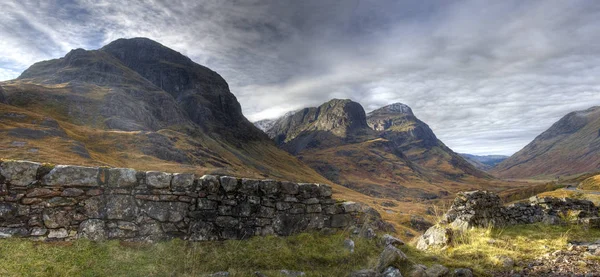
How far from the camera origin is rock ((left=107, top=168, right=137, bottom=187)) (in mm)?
6961

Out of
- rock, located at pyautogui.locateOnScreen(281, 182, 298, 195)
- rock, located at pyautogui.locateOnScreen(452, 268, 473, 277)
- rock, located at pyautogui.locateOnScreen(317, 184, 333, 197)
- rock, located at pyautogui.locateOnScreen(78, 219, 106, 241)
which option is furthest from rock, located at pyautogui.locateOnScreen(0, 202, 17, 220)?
rock, located at pyautogui.locateOnScreen(452, 268, 473, 277)

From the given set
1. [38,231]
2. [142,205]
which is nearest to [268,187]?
[142,205]

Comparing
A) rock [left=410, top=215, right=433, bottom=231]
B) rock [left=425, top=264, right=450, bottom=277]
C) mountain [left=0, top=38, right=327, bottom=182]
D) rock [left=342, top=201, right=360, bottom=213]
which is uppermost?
mountain [left=0, top=38, right=327, bottom=182]

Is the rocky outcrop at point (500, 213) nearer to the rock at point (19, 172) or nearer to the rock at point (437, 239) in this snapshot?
the rock at point (437, 239)

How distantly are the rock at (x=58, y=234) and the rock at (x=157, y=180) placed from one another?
1.83 meters

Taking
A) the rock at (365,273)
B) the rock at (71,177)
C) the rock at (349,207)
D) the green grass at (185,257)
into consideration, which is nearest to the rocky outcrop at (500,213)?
the rock at (349,207)

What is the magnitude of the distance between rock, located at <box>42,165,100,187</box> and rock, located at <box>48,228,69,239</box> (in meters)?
0.95

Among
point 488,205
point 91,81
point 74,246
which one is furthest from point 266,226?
point 91,81

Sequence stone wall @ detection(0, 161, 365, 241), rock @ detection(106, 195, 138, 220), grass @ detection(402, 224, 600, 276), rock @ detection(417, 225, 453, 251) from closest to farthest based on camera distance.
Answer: stone wall @ detection(0, 161, 365, 241)
rock @ detection(106, 195, 138, 220)
grass @ detection(402, 224, 600, 276)
rock @ detection(417, 225, 453, 251)

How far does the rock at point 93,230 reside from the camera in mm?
6516

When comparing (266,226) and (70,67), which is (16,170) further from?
(70,67)

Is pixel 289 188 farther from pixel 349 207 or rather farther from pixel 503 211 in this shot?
pixel 503 211

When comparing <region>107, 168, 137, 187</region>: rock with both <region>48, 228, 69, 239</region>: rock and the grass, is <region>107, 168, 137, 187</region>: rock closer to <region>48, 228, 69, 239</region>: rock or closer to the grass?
<region>48, 228, 69, 239</region>: rock

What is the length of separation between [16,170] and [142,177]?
7.63ft
